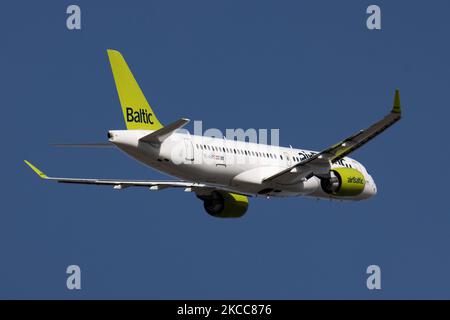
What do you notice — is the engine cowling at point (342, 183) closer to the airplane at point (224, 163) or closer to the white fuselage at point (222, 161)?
the airplane at point (224, 163)

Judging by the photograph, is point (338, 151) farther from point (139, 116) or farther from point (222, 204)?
point (139, 116)

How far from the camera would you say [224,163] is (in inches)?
2331

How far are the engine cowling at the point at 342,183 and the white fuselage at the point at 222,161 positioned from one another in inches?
25.9

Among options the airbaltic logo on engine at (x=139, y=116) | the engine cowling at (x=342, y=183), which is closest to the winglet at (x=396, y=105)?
the engine cowling at (x=342, y=183)

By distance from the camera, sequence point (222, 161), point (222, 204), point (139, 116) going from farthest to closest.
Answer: point (222, 204) < point (222, 161) < point (139, 116)

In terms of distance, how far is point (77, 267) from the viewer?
60.0 m

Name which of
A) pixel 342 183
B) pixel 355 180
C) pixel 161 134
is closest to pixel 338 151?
pixel 342 183

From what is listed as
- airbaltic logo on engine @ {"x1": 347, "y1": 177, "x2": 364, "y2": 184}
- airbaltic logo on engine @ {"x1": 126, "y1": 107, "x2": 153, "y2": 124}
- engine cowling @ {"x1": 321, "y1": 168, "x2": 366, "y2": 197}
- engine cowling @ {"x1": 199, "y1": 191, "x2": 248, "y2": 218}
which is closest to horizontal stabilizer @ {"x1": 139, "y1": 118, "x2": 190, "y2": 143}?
airbaltic logo on engine @ {"x1": 126, "y1": 107, "x2": 153, "y2": 124}

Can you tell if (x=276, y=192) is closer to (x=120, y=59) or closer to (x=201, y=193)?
(x=201, y=193)

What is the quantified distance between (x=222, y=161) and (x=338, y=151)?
5.92m

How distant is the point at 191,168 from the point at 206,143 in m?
1.74

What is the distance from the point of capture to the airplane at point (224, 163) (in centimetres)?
5641

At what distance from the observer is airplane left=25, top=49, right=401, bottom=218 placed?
56.4 metres
